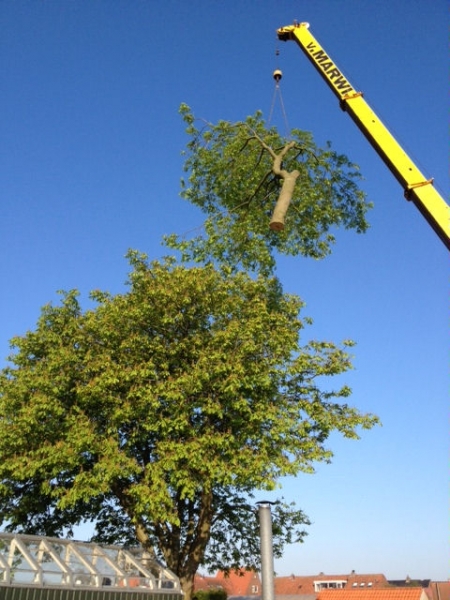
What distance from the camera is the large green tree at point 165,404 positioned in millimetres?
21812

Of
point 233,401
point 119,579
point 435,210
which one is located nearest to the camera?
point 435,210

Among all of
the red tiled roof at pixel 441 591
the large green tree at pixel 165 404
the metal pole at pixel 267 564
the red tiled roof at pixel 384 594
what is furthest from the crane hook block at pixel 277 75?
the red tiled roof at pixel 441 591

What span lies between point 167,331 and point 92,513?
34.3 ft

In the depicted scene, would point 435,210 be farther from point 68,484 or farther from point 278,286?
point 68,484

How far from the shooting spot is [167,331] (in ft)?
79.0

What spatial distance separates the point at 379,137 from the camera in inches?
749

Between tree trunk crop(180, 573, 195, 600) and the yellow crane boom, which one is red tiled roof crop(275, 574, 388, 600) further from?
the yellow crane boom

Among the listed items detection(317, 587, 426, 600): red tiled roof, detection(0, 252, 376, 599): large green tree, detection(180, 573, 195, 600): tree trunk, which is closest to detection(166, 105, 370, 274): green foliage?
detection(0, 252, 376, 599): large green tree

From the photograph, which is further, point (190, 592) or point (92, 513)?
point (92, 513)

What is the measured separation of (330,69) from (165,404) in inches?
551

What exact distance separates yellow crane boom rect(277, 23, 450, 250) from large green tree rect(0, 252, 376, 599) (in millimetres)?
8285

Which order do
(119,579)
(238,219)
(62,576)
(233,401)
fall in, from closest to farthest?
(62,576) < (119,579) < (233,401) < (238,219)

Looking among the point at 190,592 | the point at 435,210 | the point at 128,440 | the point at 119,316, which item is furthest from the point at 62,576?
the point at 435,210

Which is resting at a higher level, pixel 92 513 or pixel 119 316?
pixel 119 316
